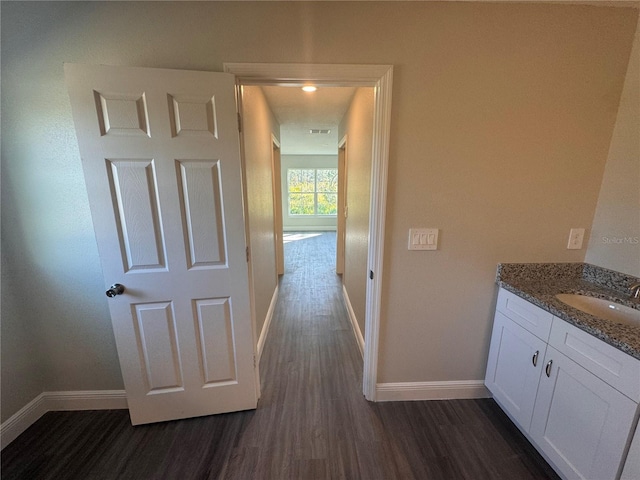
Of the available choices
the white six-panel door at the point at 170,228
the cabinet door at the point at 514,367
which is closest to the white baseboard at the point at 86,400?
the white six-panel door at the point at 170,228

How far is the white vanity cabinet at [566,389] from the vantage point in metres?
0.97

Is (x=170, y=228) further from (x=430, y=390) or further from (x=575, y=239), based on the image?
(x=575, y=239)

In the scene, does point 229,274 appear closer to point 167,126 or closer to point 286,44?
point 167,126

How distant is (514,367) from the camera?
146 centimetres

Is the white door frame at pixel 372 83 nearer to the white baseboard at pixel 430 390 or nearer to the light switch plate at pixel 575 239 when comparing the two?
the white baseboard at pixel 430 390

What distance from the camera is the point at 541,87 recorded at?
4.47ft

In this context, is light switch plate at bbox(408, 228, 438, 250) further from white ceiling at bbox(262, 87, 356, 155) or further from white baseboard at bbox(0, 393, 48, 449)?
white baseboard at bbox(0, 393, 48, 449)

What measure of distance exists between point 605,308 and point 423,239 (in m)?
0.98

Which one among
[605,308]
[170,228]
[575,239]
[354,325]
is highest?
[170,228]

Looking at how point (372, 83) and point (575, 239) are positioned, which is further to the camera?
point (575, 239)

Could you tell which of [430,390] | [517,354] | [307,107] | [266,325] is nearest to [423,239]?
[517,354]

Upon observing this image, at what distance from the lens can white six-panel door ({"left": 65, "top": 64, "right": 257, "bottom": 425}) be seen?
47.4 inches

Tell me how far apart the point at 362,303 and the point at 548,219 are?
143 cm

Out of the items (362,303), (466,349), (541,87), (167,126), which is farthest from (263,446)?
(541,87)
